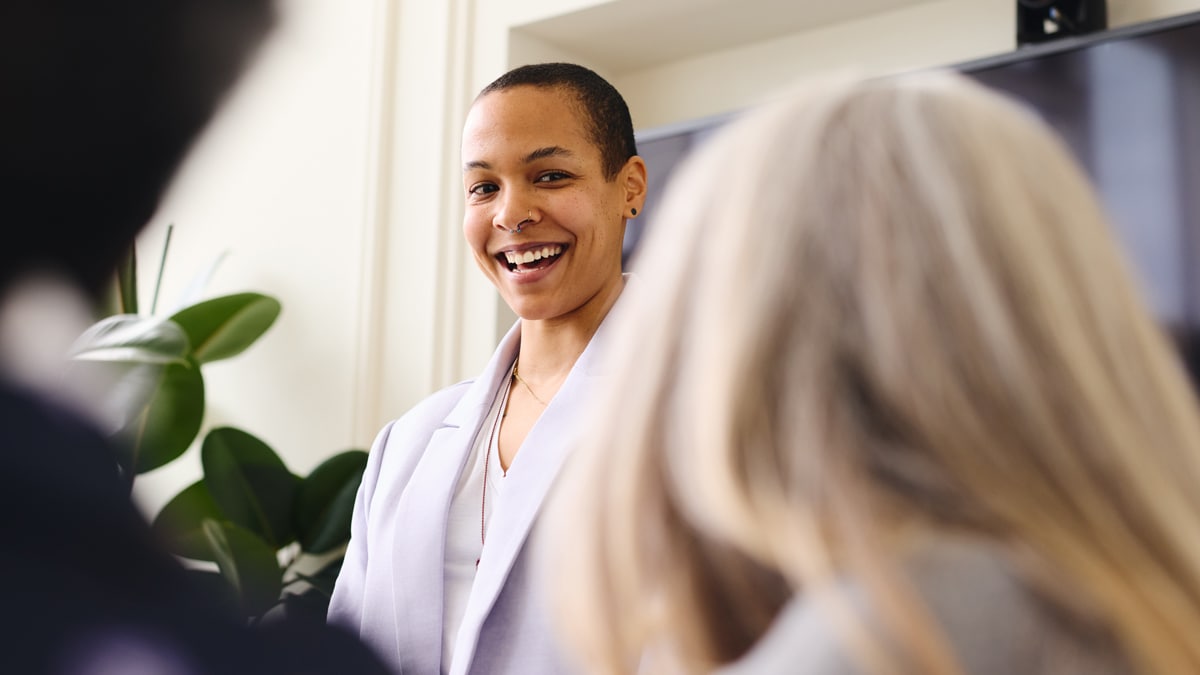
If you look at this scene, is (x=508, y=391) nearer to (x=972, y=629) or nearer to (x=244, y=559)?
(x=972, y=629)

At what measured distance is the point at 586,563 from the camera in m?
0.65

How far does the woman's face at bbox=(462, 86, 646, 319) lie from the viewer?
5.01 ft

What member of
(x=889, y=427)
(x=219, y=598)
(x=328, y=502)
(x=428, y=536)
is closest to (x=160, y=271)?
(x=328, y=502)

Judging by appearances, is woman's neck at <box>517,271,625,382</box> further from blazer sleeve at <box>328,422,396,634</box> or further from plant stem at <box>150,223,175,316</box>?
plant stem at <box>150,223,175,316</box>

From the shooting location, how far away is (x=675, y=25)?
115 inches

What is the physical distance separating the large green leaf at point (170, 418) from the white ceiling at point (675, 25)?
1.15 meters

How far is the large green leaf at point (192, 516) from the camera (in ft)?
9.47

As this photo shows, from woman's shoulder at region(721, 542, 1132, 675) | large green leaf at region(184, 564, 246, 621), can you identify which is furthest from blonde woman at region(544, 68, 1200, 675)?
large green leaf at region(184, 564, 246, 621)

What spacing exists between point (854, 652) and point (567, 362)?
1040mm

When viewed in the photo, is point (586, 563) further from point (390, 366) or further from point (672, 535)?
point (390, 366)

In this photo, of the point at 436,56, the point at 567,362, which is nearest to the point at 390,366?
the point at 436,56

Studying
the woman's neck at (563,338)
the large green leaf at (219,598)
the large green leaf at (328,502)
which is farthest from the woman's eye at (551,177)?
the large green leaf at (328,502)

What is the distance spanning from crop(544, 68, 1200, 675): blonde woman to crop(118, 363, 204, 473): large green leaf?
7.51ft

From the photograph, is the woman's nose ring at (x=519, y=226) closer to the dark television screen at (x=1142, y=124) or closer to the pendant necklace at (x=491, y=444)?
the pendant necklace at (x=491, y=444)
